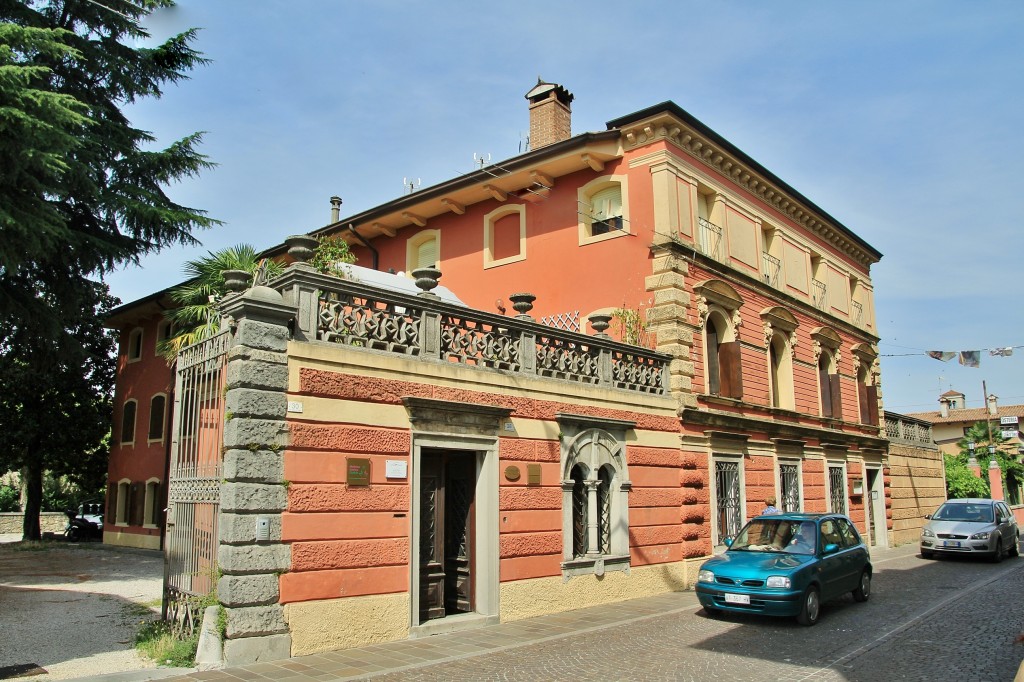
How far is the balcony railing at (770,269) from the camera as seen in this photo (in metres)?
19.8

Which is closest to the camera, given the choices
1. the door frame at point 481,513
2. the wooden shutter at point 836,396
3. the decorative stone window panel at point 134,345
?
the door frame at point 481,513

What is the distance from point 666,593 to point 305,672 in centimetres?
826

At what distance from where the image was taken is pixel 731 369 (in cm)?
1728

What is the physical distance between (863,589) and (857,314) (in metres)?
15.0

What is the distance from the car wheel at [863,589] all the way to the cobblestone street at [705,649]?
0.63ft

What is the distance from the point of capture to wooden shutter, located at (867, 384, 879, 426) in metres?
25.3

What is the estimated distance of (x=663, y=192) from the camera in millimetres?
15836

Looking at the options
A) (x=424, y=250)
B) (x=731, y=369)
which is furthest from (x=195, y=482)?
(x=424, y=250)

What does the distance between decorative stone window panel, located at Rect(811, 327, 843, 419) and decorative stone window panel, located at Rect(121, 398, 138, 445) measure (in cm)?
2369

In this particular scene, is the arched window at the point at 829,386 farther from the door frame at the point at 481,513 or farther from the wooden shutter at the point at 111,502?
the wooden shutter at the point at 111,502

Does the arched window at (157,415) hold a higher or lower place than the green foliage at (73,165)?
→ lower

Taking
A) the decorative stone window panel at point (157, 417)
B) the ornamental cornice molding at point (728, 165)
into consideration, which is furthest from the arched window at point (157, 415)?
the ornamental cornice molding at point (728, 165)

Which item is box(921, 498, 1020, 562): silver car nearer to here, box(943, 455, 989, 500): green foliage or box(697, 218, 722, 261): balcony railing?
box(697, 218, 722, 261): balcony railing

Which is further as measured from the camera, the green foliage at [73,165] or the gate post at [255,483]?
the green foliage at [73,165]
